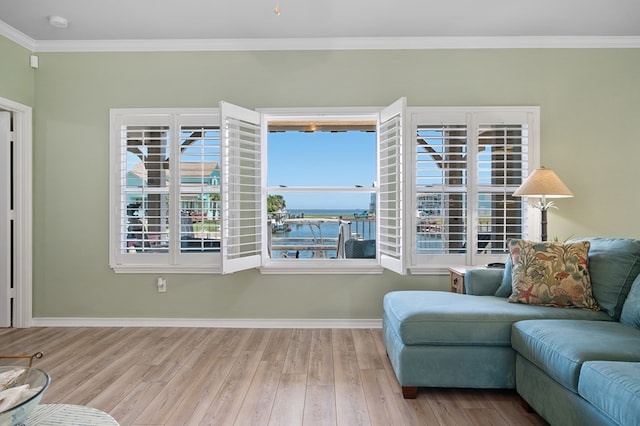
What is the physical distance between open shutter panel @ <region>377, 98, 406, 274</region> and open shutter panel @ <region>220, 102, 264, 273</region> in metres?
1.18

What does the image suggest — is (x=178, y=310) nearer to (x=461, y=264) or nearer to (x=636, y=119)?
(x=461, y=264)

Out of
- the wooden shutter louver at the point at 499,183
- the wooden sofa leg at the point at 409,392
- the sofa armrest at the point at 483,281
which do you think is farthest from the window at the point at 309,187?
the wooden sofa leg at the point at 409,392

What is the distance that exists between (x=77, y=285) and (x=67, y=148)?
1.37 m

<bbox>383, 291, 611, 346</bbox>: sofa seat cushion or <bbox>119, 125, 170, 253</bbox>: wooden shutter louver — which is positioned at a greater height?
<bbox>119, 125, 170, 253</bbox>: wooden shutter louver

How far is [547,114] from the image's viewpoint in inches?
152

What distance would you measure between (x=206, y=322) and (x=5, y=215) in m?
2.18

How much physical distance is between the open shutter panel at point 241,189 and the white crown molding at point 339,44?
2.46ft

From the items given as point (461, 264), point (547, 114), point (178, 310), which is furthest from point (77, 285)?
point (547, 114)

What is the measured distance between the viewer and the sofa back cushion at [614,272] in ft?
8.17

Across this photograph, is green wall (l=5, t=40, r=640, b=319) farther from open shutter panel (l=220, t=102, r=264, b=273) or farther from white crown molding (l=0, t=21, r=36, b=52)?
open shutter panel (l=220, t=102, r=264, b=273)

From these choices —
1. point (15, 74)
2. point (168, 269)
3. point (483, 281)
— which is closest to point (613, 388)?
point (483, 281)

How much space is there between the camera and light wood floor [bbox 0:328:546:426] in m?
2.25

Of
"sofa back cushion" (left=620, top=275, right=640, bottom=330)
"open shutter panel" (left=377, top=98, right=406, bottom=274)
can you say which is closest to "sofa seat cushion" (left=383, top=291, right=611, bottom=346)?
Answer: "sofa back cushion" (left=620, top=275, right=640, bottom=330)

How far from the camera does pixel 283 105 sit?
12.9 ft
